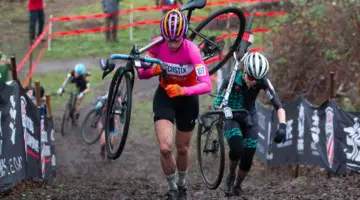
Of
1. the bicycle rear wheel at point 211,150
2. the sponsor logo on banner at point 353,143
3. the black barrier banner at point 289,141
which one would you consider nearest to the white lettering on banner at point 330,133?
the sponsor logo on banner at point 353,143

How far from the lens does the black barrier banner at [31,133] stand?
11123mm

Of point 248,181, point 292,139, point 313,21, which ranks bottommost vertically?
point 248,181

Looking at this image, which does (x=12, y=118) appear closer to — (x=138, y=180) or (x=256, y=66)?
(x=256, y=66)

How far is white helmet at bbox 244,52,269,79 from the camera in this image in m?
9.36

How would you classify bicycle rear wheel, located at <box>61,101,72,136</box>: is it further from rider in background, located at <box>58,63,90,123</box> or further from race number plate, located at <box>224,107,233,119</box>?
race number plate, located at <box>224,107,233,119</box>

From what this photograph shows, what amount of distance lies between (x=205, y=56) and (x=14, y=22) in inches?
576

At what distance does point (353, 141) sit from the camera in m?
12.3

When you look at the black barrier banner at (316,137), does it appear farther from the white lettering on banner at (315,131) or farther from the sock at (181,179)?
the sock at (181,179)

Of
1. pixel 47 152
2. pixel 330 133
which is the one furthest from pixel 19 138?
pixel 330 133

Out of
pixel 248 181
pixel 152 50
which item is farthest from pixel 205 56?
pixel 248 181

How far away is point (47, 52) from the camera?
75.4ft

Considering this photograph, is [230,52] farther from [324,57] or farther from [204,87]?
[324,57]

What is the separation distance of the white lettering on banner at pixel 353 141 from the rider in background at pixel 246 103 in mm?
3139

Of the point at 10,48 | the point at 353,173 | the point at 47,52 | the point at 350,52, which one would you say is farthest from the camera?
the point at 47,52
